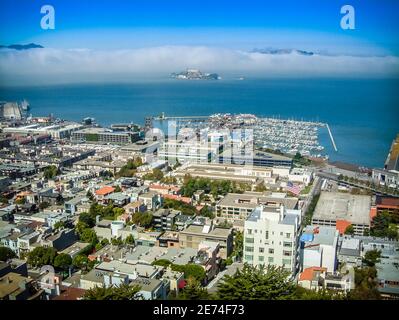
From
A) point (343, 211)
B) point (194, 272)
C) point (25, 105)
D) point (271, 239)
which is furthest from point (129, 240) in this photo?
point (25, 105)

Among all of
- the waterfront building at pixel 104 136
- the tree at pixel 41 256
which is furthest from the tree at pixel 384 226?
the waterfront building at pixel 104 136

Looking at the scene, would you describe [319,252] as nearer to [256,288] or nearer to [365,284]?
[365,284]

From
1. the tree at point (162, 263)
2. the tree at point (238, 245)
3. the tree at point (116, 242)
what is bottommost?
the tree at point (238, 245)

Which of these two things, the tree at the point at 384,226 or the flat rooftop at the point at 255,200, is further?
the flat rooftop at the point at 255,200

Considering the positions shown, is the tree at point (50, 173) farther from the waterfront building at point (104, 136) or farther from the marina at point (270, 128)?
the marina at point (270, 128)

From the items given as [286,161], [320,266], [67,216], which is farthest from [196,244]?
[286,161]

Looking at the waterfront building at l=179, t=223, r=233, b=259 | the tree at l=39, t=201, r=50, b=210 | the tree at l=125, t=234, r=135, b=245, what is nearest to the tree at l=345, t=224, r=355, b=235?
the waterfront building at l=179, t=223, r=233, b=259
